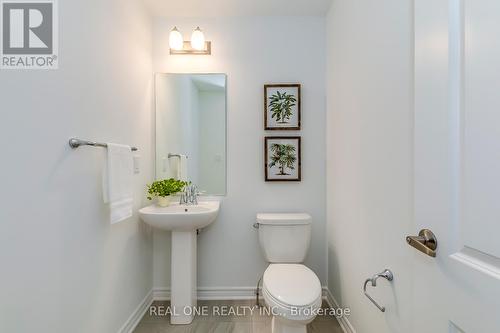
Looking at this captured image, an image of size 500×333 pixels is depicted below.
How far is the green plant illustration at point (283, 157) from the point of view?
2.20 metres

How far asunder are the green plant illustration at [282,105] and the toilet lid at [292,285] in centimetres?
116

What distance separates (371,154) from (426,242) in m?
0.74

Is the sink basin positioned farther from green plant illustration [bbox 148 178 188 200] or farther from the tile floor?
the tile floor

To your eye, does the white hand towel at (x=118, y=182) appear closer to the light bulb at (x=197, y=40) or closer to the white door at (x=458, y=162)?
the light bulb at (x=197, y=40)

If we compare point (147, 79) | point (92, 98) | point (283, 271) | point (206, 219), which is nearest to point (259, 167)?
point (206, 219)

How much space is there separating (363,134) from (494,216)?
1.00 m

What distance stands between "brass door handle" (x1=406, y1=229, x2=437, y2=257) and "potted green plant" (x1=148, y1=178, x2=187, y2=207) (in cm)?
169

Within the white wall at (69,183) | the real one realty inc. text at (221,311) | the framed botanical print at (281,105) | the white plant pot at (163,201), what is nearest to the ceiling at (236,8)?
the white wall at (69,183)

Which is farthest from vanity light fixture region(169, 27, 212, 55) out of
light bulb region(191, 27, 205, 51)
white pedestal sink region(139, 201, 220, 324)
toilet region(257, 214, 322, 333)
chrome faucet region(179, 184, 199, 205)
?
toilet region(257, 214, 322, 333)

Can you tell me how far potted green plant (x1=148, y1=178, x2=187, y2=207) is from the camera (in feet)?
6.65

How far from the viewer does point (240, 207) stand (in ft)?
7.27

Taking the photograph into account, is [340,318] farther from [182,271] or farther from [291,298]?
[182,271]

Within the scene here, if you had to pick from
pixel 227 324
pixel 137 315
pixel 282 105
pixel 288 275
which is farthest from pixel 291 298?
pixel 282 105

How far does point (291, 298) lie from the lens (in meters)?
1.40
